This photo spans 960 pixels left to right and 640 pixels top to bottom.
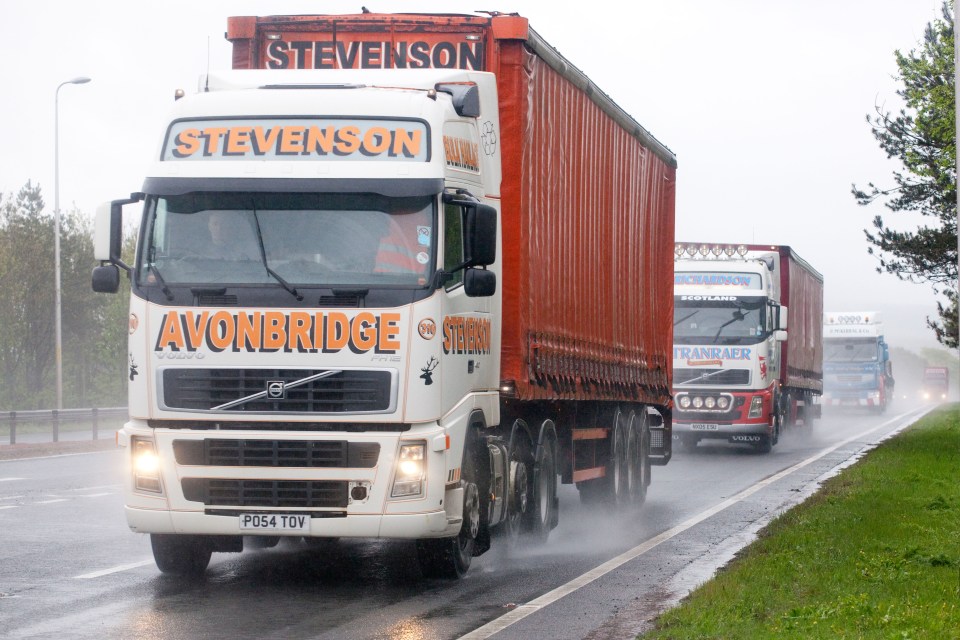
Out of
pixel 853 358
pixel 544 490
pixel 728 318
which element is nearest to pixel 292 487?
pixel 544 490

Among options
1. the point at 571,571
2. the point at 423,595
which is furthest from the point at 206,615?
the point at 571,571

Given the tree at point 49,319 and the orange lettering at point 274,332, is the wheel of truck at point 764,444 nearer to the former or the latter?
the orange lettering at point 274,332

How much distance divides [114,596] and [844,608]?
4.73 meters

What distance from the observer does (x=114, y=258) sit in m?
10.5

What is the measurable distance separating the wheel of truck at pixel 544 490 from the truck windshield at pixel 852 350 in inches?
2116

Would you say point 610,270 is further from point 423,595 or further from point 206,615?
point 206,615

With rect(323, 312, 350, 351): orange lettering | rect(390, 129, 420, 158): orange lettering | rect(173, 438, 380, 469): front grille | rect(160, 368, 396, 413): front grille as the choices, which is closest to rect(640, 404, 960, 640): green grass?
rect(173, 438, 380, 469): front grille

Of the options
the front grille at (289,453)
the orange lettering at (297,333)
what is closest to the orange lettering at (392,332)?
the orange lettering at (297,333)

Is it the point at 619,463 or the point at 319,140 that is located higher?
the point at 319,140

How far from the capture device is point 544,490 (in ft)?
44.8

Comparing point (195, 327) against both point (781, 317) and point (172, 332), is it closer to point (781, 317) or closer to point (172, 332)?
point (172, 332)

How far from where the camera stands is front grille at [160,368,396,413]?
32.6ft

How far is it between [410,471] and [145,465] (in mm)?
1817

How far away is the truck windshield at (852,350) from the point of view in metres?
65.5
